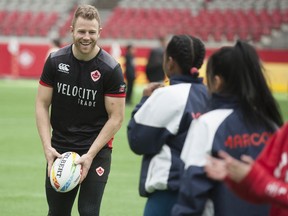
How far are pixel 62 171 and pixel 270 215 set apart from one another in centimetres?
261

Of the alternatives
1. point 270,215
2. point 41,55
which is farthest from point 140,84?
point 270,215

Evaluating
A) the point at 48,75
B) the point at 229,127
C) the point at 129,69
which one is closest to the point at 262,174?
the point at 229,127

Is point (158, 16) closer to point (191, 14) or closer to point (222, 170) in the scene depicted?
point (191, 14)

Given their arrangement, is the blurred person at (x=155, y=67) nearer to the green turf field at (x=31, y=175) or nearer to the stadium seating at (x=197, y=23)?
the green turf field at (x=31, y=175)

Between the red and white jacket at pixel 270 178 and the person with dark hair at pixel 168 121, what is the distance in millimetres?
1376

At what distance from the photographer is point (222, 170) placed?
3809mm

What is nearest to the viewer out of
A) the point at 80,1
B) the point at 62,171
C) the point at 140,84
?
the point at 62,171

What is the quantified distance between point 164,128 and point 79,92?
1.66 meters

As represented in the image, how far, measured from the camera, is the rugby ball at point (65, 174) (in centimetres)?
661

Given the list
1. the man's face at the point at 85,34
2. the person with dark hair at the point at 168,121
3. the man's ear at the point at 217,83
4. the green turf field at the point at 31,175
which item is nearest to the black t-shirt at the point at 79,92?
the man's face at the point at 85,34

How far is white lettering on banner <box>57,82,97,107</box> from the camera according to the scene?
686 centimetres

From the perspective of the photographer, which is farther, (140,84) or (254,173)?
(140,84)

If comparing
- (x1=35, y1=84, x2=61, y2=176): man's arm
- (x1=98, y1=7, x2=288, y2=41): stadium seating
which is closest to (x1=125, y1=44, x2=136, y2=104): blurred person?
(x1=98, y1=7, x2=288, y2=41): stadium seating

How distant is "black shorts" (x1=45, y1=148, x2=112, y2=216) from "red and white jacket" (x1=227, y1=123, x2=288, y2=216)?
9.77 ft
